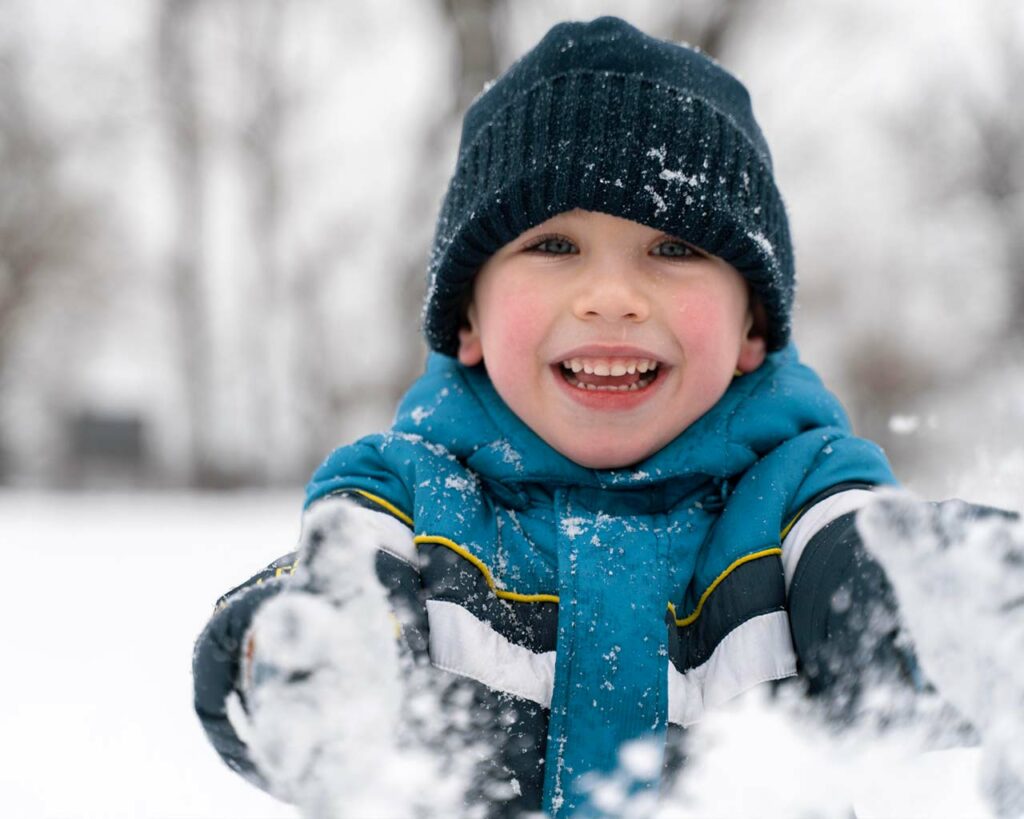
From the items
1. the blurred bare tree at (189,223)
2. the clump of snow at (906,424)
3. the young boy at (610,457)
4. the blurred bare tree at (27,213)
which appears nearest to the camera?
the young boy at (610,457)

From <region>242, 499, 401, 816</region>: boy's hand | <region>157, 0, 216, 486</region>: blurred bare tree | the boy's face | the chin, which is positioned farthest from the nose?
<region>157, 0, 216, 486</region>: blurred bare tree

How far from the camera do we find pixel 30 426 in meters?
21.9

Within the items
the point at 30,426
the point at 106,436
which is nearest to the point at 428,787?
the point at 106,436

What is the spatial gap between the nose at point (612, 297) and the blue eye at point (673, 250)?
0.06 meters

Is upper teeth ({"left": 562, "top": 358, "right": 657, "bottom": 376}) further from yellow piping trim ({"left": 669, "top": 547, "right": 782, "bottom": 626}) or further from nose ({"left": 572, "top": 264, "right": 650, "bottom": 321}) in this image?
yellow piping trim ({"left": 669, "top": 547, "right": 782, "bottom": 626})

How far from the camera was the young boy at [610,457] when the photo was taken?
1.01 metres

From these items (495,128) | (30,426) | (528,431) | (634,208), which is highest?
(30,426)

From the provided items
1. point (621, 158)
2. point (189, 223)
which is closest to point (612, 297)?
point (621, 158)

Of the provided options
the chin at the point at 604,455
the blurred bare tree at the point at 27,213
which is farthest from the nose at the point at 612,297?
the blurred bare tree at the point at 27,213

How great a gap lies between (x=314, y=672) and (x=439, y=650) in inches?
9.2

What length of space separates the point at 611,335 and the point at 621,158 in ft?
0.77

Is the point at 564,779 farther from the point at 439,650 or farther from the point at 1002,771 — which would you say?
the point at 1002,771

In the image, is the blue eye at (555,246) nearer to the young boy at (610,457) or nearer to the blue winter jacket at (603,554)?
the young boy at (610,457)

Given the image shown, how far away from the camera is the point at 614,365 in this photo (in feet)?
3.76
